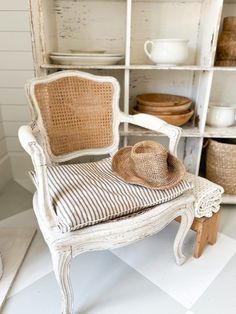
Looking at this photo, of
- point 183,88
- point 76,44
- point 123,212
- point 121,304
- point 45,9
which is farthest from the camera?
point 183,88

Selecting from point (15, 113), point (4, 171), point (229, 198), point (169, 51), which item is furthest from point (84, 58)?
point (229, 198)

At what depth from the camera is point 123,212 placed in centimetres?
83

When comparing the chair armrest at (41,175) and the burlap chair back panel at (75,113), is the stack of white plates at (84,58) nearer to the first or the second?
the burlap chair back panel at (75,113)

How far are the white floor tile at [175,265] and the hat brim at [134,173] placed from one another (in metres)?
0.44

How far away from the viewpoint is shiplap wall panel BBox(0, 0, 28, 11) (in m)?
1.33

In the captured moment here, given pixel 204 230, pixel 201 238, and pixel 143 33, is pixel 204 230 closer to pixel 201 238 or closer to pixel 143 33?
pixel 201 238

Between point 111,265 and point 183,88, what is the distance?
113cm

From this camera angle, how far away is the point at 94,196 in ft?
2.71

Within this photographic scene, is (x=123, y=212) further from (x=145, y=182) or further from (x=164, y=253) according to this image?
(x=164, y=253)

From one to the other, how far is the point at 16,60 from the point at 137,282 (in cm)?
133

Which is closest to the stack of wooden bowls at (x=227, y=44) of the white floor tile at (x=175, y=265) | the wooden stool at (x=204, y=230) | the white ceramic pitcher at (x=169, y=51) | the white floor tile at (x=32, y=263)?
the white ceramic pitcher at (x=169, y=51)

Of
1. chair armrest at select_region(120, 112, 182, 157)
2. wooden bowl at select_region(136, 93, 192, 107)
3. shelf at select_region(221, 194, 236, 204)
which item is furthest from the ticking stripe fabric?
shelf at select_region(221, 194, 236, 204)

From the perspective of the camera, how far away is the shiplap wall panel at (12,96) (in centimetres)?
151

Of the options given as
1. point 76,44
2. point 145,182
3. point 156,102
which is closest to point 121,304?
point 145,182
